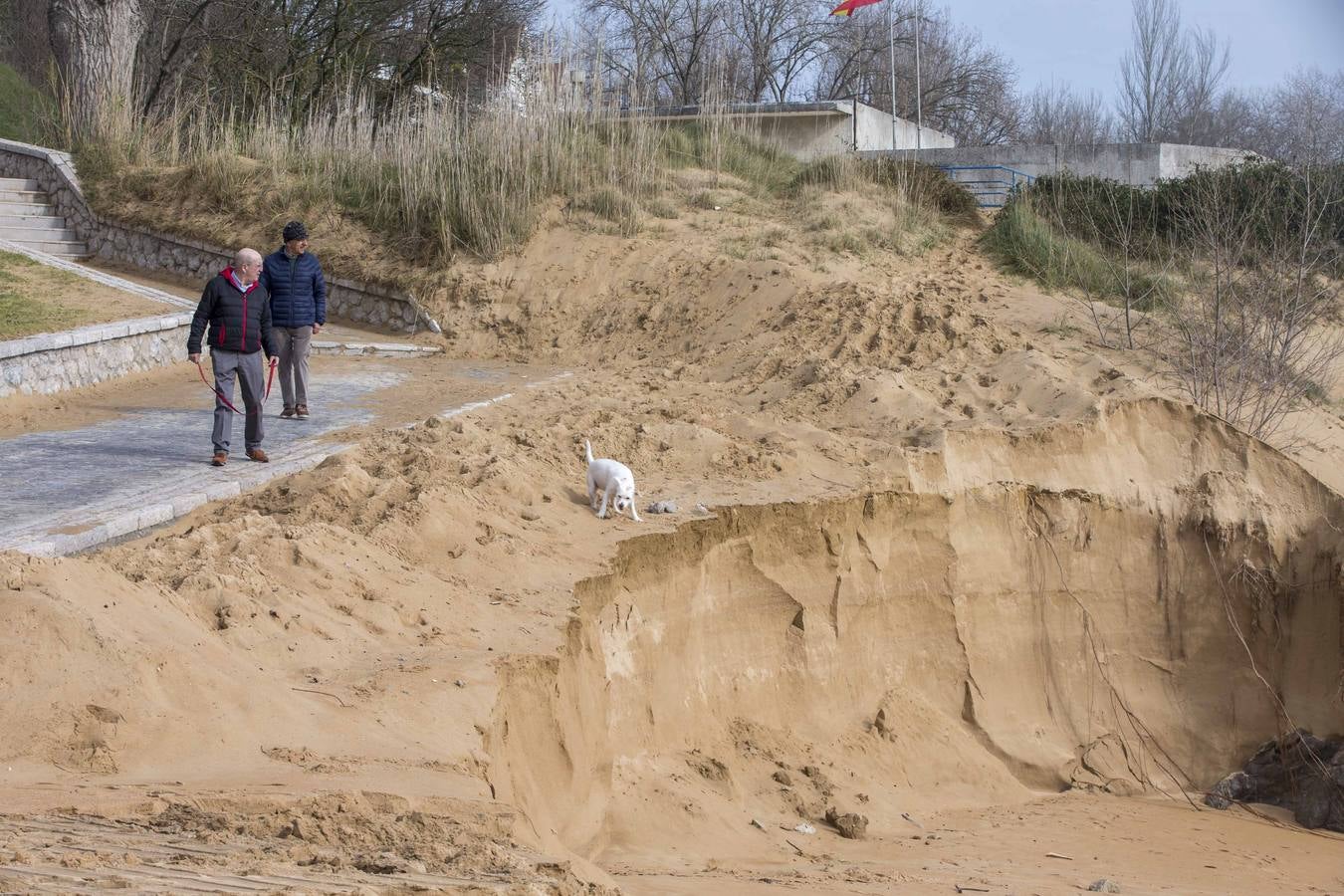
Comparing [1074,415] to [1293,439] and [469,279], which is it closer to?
[1293,439]

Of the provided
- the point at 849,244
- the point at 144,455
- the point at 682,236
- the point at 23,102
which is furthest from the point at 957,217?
the point at 23,102

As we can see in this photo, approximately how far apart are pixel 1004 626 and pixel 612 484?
3763 mm

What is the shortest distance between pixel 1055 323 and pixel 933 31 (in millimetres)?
29738

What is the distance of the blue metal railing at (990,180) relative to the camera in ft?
66.5

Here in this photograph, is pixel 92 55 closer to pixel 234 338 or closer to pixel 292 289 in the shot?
pixel 292 289

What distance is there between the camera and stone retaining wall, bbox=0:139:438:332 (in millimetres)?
15648

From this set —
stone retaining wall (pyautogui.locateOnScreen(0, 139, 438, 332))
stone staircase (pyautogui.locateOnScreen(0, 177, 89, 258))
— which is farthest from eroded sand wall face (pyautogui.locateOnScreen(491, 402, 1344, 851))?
stone staircase (pyautogui.locateOnScreen(0, 177, 89, 258))

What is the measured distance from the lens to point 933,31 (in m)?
40.6

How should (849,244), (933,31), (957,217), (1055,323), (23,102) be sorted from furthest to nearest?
(933,31)
(23,102)
(957,217)
(849,244)
(1055,323)

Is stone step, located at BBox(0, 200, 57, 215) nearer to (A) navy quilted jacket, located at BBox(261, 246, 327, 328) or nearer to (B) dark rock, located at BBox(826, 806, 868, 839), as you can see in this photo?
(A) navy quilted jacket, located at BBox(261, 246, 327, 328)

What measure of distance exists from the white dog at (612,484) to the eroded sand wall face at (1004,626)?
34cm

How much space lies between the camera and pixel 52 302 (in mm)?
12547

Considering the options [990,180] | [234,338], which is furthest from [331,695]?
[990,180]

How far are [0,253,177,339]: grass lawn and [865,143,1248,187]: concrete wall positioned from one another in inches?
513
